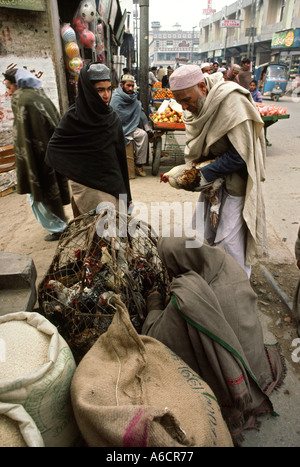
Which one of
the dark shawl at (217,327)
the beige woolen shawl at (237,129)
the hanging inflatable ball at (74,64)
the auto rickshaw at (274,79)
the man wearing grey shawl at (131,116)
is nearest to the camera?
the dark shawl at (217,327)

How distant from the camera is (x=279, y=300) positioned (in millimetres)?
2883

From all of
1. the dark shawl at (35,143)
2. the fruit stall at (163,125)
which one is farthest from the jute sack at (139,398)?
the fruit stall at (163,125)

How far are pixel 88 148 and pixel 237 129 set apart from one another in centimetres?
129

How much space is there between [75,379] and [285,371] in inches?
58.0

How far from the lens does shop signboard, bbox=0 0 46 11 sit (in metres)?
4.82

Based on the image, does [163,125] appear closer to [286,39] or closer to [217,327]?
[217,327]

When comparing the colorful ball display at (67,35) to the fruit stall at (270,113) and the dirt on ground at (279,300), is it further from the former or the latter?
the dirt on ground at (279,300)

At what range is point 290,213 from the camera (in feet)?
15.3

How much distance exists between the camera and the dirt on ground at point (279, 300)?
96.3 inches

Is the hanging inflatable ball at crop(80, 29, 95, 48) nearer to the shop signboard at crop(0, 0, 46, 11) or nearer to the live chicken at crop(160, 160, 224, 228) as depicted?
the shop signboard at crop(0, 0, 46, 11)

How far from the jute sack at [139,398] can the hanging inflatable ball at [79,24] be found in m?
7.49

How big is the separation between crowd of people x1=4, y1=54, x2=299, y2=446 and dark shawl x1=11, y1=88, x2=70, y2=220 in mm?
11
